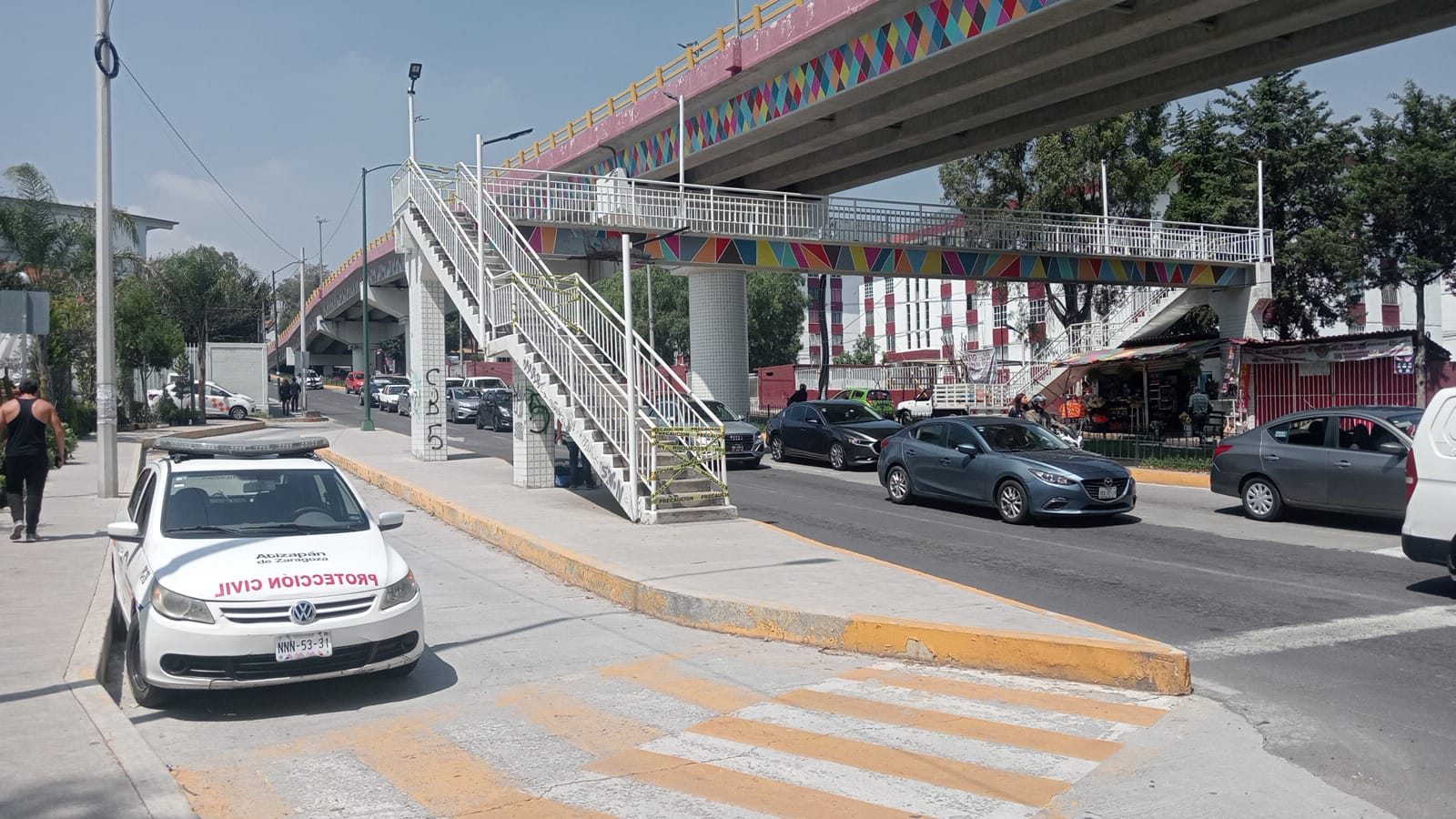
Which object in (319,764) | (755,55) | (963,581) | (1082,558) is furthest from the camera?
(755,55)

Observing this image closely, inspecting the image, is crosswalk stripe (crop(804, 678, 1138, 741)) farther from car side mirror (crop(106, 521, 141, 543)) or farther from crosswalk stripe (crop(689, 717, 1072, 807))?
car side mirror (crop(106, 521, 141, 543))

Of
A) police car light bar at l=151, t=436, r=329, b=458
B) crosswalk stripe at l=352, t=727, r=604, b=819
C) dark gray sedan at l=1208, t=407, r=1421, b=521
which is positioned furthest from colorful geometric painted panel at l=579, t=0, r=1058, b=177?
crosswalk stripe at l=352, t=727, r=604, b=819

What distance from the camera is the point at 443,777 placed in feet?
18.7

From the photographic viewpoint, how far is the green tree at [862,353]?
254ft

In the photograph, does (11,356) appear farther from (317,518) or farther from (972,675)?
(972,675)

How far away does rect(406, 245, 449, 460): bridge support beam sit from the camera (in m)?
22.0

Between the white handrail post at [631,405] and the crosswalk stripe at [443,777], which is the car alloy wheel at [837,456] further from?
the crosswalk stripe at [443,777]

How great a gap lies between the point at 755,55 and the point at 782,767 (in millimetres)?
24756

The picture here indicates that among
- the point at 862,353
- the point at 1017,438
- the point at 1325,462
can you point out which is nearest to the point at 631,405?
the point at 1017,438

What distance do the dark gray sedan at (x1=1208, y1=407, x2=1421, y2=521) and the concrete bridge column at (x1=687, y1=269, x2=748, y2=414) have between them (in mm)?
21562

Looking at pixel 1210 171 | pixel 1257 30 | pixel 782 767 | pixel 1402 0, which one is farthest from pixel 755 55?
pixel 782 767

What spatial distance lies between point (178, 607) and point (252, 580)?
1.39 ft

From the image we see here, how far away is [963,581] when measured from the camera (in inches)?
441

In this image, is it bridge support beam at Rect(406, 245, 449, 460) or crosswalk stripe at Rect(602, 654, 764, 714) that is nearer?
crosswalk stripe at Rect(602, 654, 764, 714)
